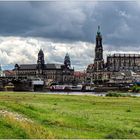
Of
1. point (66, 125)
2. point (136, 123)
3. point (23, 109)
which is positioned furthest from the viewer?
point (23, 109)

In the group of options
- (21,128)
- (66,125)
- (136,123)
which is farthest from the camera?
(136,123)

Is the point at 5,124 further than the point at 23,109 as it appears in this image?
No

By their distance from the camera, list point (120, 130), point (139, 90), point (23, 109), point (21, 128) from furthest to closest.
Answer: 1. point (139, 90)
2. point (23, 109)
3. point (120, 130)
4. point (21, 128)

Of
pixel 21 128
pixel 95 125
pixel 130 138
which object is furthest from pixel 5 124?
pixel 95 125

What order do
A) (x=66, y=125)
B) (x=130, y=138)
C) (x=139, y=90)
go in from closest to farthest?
(x=130, y=138) < (x=66, y=125) < (x=139, y=90)

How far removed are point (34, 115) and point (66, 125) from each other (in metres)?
4.33

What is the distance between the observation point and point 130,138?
90.6 ft

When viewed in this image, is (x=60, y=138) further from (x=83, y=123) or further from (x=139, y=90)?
(x=139, y=90)

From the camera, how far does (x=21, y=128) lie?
81.6 feet

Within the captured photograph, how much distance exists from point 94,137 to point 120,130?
140 inches

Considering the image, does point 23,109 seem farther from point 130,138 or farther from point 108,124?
point 130,138

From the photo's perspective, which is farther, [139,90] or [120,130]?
[139,90]

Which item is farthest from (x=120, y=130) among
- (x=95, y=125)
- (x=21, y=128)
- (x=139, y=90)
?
(x=139, y=90)

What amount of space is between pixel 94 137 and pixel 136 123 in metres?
9.06
